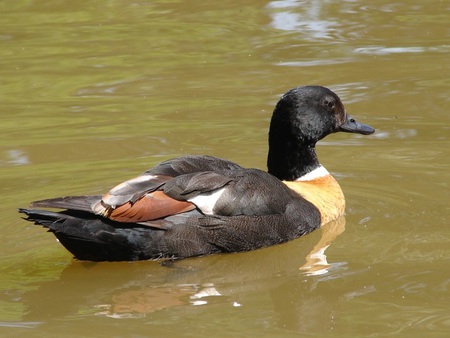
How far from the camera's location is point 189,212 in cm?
796

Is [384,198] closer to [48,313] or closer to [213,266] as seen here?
[213,266]

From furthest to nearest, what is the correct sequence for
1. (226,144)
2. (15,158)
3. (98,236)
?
(226,144) → (15,158) → (98,236)

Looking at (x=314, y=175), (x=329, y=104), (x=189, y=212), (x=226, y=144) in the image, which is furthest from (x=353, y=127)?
(x=189, y=212)

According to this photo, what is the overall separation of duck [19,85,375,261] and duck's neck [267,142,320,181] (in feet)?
0.77

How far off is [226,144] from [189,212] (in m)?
2.94

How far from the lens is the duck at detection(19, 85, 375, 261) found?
7.70 m

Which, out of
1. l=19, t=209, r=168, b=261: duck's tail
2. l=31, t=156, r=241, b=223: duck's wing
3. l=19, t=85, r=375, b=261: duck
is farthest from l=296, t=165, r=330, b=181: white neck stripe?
l=19, t=209, r=168, b=261: duck's tail

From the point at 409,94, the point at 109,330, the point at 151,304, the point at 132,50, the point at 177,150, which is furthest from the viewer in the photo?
the point at 132,50

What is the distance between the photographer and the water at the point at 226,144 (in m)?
6.86

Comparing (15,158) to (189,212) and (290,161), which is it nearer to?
(290,161)

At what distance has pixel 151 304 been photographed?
277 inches

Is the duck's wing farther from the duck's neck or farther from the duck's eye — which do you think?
the duck's eye

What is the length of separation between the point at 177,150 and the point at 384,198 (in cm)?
232

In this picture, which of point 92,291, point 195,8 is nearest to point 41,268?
point 92,291
